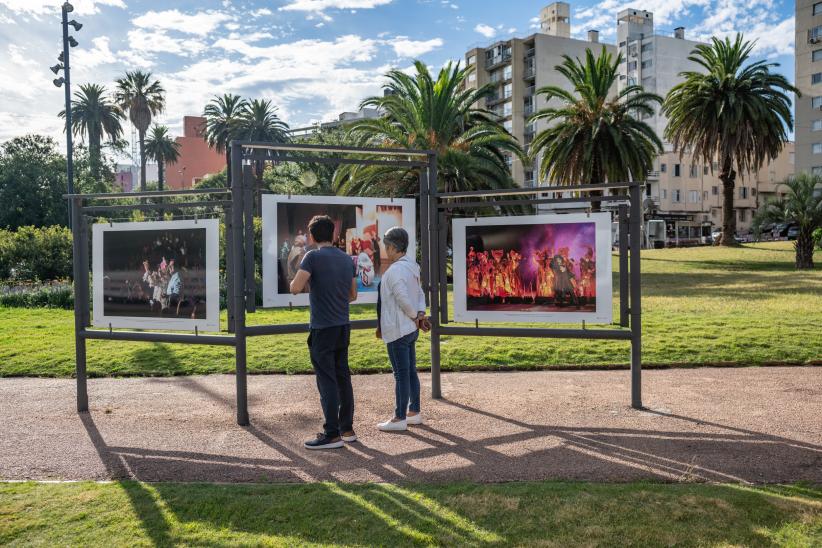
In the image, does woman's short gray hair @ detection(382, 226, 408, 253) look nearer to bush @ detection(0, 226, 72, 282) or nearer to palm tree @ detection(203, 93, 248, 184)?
bush @ detection(0, 226, 72, 282)

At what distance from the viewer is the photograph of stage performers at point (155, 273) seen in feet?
21.6

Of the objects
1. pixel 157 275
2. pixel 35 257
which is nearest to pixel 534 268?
pixel 157 275

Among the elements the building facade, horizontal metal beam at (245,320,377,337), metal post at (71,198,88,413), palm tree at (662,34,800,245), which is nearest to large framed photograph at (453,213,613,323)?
horizontal metal beam at (245,320,377,337)

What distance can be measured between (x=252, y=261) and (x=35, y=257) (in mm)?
18458

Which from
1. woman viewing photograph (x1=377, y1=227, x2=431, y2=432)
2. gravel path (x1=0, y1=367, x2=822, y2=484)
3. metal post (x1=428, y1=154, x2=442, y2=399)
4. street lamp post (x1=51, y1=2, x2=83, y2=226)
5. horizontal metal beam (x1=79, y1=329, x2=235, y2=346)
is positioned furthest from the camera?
street lamp post (x1=51, y1=2, x2=83, y2=226)

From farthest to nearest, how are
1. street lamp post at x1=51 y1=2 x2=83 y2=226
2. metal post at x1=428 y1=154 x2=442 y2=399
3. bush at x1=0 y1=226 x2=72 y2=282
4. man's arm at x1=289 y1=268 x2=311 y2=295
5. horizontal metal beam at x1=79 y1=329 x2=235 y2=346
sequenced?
street lamp post at x1=51 y1=2 x2=83 y2=226, bush at x1=0 y1=226 x2=72 y2=282, metal post at x1=428 y1=154 x2=442 y2=399, horizontal metal beam at x1=79 y1=329 x2=235 y2=346, man's arm at x1=289 y1=268 x2=311 y2=295

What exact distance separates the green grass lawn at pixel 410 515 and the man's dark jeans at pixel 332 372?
1.02 metres

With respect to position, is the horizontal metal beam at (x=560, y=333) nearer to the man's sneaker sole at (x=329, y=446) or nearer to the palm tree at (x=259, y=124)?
the man's sneaker sole at (x=329, y=446)

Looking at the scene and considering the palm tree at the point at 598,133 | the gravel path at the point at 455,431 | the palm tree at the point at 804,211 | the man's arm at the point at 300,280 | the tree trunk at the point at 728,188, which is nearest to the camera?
the gravel path at the point at 455,431

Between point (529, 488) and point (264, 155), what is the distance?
3.78 meters

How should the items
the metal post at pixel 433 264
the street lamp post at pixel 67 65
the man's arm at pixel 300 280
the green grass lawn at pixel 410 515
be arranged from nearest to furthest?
the green grass lawn at pixel 410 515
the man's arm at pixel 300 280
the metal post at pixel 433 264
the street lamp post at pixel 67 65

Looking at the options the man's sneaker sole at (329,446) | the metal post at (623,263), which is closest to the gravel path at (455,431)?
the man's sneaker sole at (329,446)

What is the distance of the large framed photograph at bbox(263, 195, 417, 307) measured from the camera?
6.51 m

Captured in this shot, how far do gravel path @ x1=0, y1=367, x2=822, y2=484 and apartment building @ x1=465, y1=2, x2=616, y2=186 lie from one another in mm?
68620
